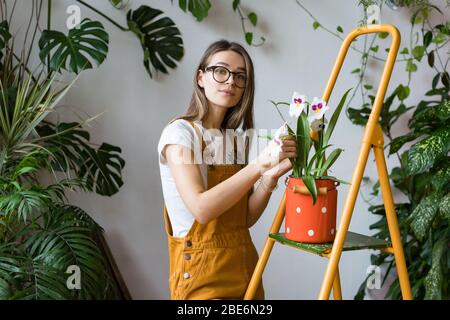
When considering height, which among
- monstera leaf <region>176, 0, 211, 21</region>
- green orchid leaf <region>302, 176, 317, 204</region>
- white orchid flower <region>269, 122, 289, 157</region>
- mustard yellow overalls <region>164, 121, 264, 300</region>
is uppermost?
monstera leaf <region>176, 0, 211, 21</region>

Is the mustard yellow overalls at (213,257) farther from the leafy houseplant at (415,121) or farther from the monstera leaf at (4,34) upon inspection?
the monstera leaf at (4,34)

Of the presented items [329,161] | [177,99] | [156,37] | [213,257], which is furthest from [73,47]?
[329,161]

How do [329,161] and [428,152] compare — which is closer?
[329,161]

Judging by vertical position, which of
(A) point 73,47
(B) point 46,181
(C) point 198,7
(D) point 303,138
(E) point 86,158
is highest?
(C) point 198,7

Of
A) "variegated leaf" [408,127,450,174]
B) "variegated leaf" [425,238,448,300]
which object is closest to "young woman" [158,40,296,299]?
"variegated leaf" [408,127,450,174]

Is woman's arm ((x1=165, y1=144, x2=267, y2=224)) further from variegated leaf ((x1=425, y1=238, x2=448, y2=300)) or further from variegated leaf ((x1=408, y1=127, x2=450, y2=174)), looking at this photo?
variegated leaf ((x1=425, y1=238, x2=448, y2=300))

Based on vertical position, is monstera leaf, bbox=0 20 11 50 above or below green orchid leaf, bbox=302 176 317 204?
above

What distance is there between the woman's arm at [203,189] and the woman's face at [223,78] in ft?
0.68

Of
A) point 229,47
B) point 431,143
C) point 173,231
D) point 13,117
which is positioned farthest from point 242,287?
point 13,117

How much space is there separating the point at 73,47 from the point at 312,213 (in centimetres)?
133

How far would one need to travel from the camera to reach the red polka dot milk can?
1624mm

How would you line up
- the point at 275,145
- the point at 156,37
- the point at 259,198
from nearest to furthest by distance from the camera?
the point at 275,145 < the point at 259,198 < the point at 156,37

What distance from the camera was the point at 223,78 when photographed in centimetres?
179

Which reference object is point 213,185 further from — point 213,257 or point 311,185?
point 311,185
